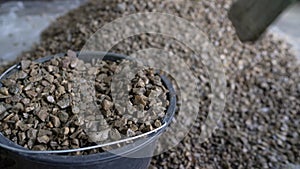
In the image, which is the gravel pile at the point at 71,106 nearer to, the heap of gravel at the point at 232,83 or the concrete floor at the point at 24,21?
the heap of gravel at the point at 232,83

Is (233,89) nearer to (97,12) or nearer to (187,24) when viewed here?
(187,24)

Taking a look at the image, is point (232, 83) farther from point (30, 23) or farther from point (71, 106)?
point (30, 23)

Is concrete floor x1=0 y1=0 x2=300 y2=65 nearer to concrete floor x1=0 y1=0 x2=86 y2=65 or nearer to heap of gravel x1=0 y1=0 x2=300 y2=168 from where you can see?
concrete floor x1=0 y1=0 x2=86 y2=65

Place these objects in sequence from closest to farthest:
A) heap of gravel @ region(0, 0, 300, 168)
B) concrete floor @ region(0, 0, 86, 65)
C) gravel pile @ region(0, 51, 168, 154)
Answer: gravel pile @ region(0, 51, 168, 154) < heap of gravel @ region(0, 0, 300, 168) < concrete floor @ region(0, 0, 86, 65)

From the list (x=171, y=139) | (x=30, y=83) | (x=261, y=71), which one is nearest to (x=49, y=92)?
(x=30, y=83)

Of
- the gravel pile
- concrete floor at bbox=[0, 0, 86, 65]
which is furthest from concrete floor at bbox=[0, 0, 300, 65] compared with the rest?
the gravel pile
